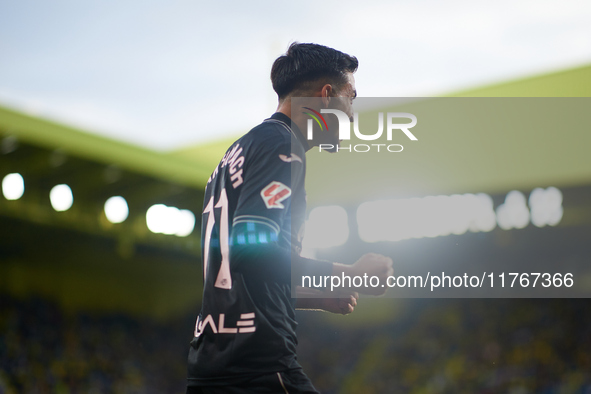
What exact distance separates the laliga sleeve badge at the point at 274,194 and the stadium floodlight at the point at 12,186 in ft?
35.5

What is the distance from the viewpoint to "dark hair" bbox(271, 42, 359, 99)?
2230 mm

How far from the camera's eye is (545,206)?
503 inches

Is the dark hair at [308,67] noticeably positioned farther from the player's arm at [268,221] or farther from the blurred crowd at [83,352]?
the blurred crowd at [83,352]

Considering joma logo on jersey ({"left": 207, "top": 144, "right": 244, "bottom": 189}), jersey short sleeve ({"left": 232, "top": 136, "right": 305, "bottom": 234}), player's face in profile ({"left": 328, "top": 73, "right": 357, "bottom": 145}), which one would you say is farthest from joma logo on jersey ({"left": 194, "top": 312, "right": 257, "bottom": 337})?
player's face in profile ({"left": 328, "top": 73, "right": 357, "bottom": 145})

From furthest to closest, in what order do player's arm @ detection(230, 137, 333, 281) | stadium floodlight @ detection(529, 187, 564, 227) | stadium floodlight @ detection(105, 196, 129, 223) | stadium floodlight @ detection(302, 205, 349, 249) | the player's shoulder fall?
stadium floodlight @ detection(302, 205, 349, 249), stadium floodlight @ detection(105, 196, 129, 223), stadium floodlight @ detection(529, 187, 564, 227), the player's shoulder, player's arm @ detection(230, 137, 333, 281)

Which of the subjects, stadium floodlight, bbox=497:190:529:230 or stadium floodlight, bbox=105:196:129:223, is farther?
stadium floodlight, bbox=105:196:129:223

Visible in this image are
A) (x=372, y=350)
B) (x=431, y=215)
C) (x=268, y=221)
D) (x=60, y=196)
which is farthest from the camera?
(x=372, y=350)

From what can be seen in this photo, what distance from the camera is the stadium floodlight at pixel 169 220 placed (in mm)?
14094

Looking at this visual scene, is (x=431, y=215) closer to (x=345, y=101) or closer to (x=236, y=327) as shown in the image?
(x=345, y=101)

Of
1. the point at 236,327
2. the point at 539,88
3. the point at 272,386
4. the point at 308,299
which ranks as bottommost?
the point at 272,386

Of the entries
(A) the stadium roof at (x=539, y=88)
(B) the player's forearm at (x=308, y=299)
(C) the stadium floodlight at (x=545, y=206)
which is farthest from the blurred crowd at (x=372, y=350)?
(B) the player's forearm at (x=308, y=299)

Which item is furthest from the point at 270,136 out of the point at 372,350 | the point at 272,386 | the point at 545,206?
the point at 372,350

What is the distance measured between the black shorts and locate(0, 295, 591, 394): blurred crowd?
460 inches

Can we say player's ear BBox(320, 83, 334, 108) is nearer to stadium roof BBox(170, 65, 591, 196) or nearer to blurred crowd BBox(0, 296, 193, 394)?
stadium roof BBox(170, 65, 591, 196)
